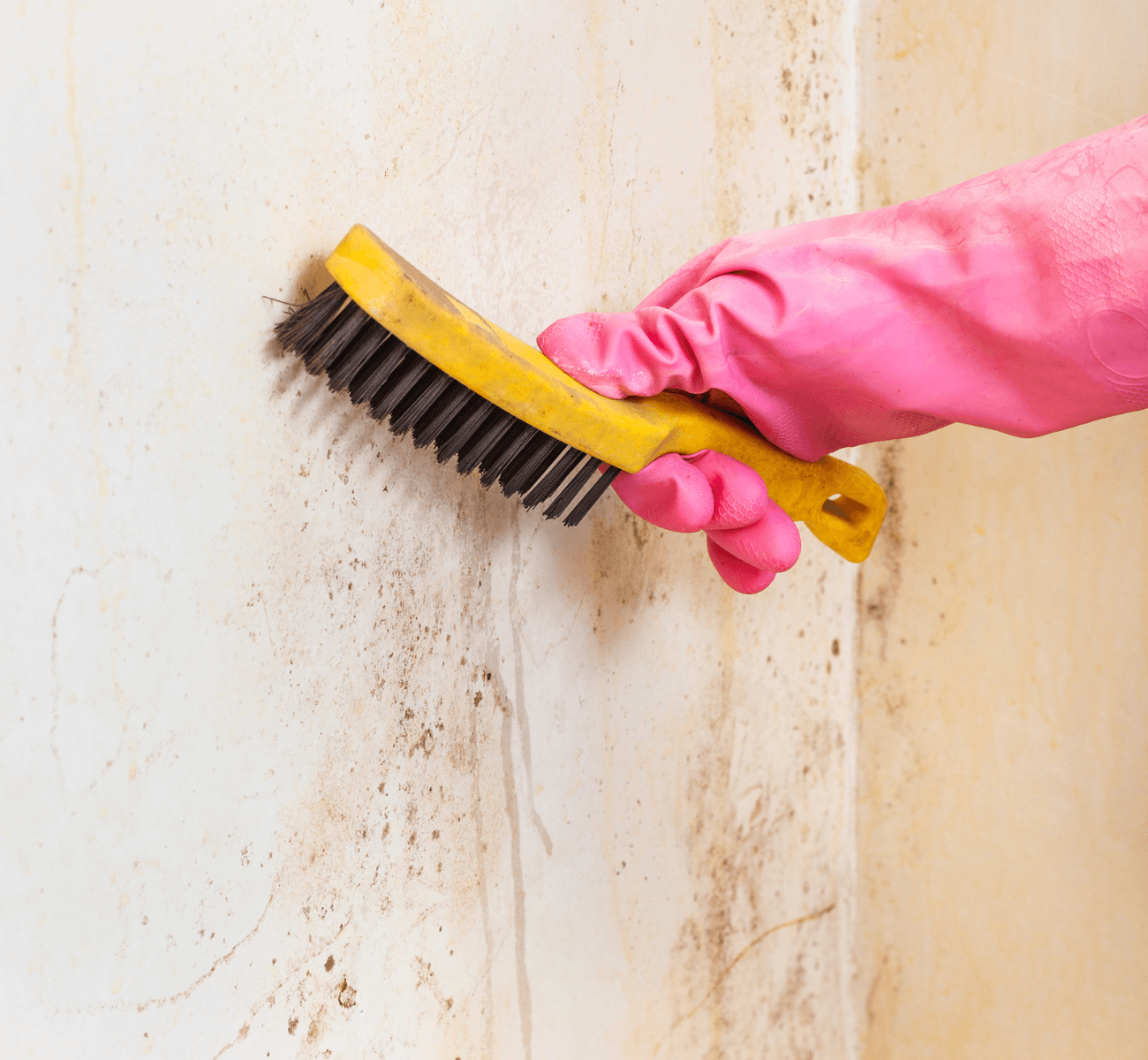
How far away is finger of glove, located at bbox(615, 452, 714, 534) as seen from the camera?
20.1 inches

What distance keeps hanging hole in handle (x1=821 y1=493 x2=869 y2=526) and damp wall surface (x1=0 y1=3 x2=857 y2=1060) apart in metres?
0.14

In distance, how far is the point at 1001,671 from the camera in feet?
2.70

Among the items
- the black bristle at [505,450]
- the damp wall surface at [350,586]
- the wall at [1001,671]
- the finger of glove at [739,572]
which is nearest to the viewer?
the damp wall surface at [350,586]

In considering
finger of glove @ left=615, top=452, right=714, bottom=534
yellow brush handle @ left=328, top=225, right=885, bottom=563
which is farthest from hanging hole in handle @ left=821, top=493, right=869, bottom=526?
finger of glove @ left=615, top=452, right=714, bottom=534

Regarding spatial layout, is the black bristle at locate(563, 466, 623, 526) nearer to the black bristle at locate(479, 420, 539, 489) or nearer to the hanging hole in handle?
the black bristle at locate(479, 420, 539, 489)

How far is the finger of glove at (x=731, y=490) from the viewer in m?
0.52

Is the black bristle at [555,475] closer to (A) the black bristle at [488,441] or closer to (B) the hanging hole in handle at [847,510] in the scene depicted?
(A) the black bristle at [488,441]

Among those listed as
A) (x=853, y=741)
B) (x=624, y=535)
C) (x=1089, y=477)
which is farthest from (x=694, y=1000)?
(x=1089, y=477)

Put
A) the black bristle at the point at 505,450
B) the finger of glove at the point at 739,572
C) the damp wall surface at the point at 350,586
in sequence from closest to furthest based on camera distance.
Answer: the damp wall surface at the point at 350,586 → the black bristle at the point at 505,450 → the finger of glove at the point at 739,572

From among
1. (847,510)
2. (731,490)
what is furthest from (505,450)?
(847,510)

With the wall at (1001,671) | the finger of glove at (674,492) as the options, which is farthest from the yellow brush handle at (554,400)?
the wall at (1001,671)

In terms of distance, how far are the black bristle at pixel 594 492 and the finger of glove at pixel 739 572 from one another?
0.30 ft

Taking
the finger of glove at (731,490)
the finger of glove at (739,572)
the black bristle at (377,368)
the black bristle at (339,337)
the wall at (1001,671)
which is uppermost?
the black bristle at (339,337)

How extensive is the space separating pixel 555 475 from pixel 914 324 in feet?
0.63
